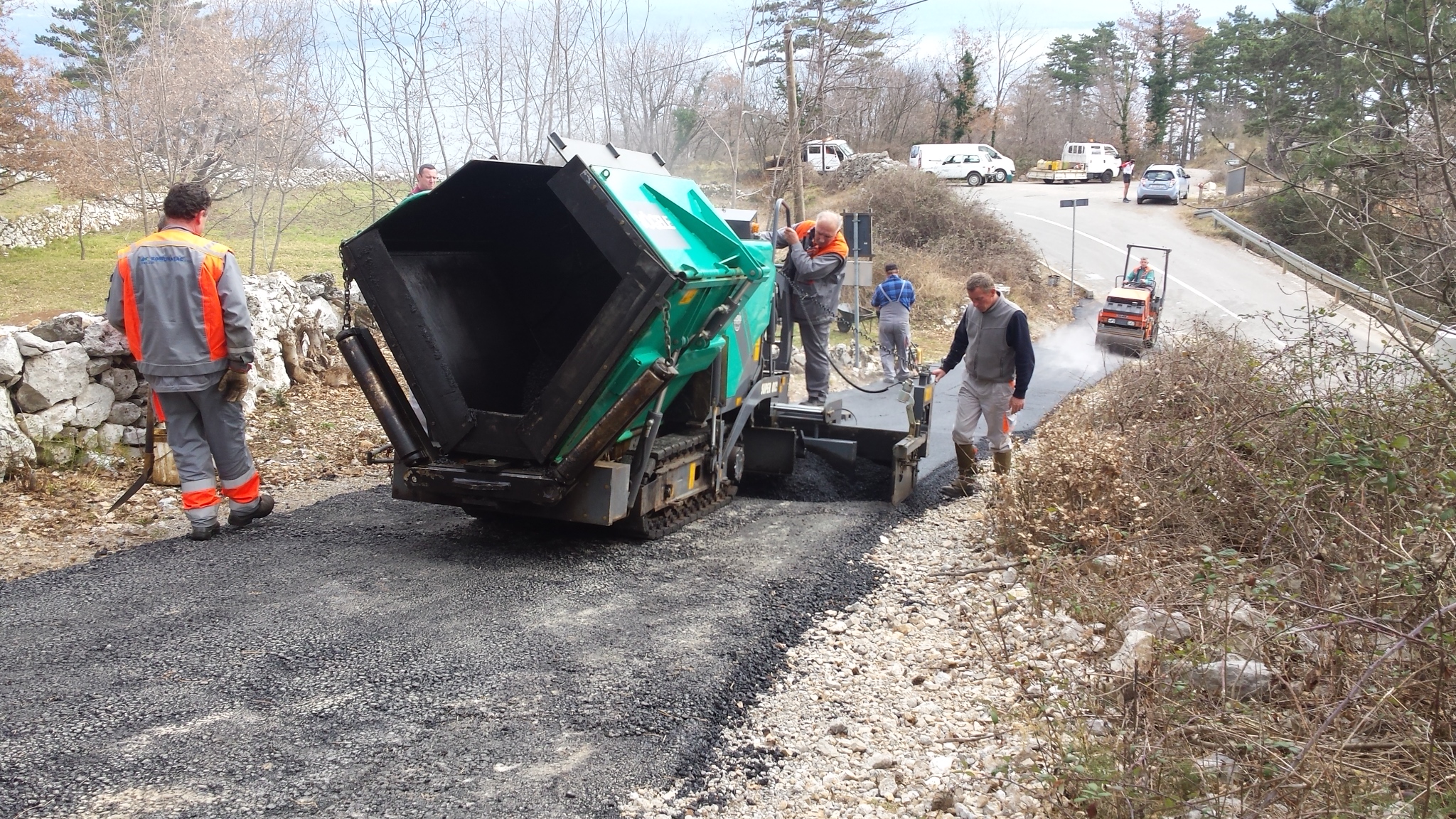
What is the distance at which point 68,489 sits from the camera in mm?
5930

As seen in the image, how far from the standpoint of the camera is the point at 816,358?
8.38 meters

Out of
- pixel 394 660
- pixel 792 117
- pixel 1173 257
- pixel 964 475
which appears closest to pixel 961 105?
pixel 1173 257

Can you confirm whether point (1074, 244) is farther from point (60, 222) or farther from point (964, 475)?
point (60, 222)

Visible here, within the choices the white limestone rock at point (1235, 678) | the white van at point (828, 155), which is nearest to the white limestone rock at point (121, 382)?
the white limestone rock at point (1235, 678)

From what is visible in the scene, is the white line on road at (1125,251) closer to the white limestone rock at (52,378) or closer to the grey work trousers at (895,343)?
the grey work trousers at (895,343)

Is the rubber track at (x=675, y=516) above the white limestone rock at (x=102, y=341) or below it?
below

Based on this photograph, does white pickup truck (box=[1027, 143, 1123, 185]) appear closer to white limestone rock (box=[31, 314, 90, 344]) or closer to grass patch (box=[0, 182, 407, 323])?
grass patch (box=[0, 182, 407, 323])

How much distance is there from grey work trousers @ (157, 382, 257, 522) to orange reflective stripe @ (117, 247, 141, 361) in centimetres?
28

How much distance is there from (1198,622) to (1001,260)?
20.5m

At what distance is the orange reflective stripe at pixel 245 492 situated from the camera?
212 inches

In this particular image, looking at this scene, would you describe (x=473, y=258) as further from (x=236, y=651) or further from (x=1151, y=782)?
(x=1151, y=782)

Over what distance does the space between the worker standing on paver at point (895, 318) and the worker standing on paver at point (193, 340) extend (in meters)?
8.80

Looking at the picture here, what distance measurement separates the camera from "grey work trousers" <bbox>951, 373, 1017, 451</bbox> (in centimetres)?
719

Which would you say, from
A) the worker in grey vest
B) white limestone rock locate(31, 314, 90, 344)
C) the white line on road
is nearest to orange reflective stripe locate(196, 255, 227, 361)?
white limestone rock locate(31, 314, 90, 344)
